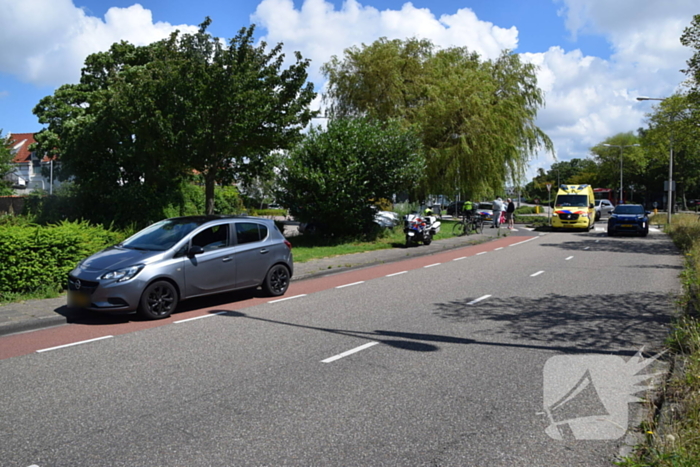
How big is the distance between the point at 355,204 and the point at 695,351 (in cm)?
1505

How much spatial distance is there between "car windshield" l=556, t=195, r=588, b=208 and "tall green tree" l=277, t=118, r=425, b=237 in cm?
1420

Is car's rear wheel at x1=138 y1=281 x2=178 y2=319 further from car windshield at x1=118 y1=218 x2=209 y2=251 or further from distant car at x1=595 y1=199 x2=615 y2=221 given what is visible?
distant car at x1=595 y1=199 x2=615 y2=221

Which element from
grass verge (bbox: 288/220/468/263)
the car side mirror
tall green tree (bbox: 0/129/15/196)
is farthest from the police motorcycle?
tall green tree (bbox: 0/129/15/196)

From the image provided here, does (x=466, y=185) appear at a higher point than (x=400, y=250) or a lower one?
higher

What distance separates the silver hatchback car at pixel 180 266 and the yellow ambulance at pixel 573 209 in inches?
938

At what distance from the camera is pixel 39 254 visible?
31.9 feet

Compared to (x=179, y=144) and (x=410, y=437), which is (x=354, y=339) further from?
(x=179, y=144)

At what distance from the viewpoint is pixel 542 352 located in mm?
6363

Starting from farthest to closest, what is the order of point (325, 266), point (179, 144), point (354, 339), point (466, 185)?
point (466, 185) < point (179, 144) < point (325, 266) < point (354, 339)

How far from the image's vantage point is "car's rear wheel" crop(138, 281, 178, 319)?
816 centimetres

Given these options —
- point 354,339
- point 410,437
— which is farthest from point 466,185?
point 410,437

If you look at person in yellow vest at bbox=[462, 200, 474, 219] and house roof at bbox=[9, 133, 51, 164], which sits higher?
house roof at bbox=[9, 133, 51, 164]

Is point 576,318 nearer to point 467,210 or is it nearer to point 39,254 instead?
point 39,254

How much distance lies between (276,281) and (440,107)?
22.2 m
